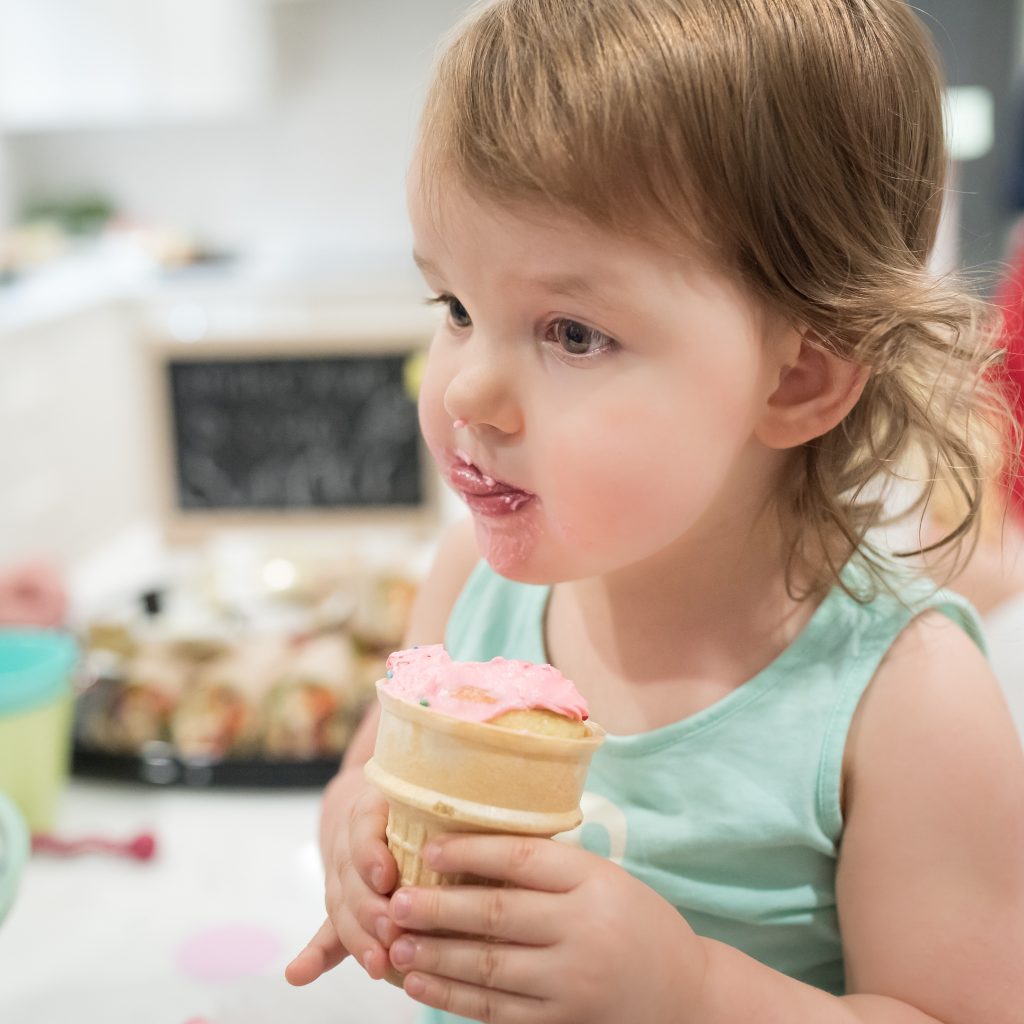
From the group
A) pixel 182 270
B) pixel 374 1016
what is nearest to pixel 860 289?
pixel 374 1016

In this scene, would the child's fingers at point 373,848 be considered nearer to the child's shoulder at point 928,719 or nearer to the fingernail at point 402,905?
the fingernail at point 402,905

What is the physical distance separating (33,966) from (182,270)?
3.71 meters

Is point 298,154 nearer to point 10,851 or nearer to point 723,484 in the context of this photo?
point 10,851

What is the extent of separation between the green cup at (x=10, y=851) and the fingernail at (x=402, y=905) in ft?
1.32

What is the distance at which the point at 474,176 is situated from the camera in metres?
0.66

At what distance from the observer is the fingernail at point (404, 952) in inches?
24.3

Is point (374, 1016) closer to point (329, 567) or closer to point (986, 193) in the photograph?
point (329, 567)

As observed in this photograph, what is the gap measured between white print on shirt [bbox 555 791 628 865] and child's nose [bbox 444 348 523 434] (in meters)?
0.28

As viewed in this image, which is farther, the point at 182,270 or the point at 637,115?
the point at 182,270

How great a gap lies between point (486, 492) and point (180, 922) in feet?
1.64

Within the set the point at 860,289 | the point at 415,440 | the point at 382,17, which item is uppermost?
the point at 382,17

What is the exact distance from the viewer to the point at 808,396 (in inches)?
29.4

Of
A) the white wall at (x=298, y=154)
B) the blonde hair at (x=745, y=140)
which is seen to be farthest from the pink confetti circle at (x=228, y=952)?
the white wall at (x=298, y=154)

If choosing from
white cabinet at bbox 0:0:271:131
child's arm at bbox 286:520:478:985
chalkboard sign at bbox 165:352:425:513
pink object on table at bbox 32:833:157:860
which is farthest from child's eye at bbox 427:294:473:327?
white cabinet at bbox 0:0:271:131
